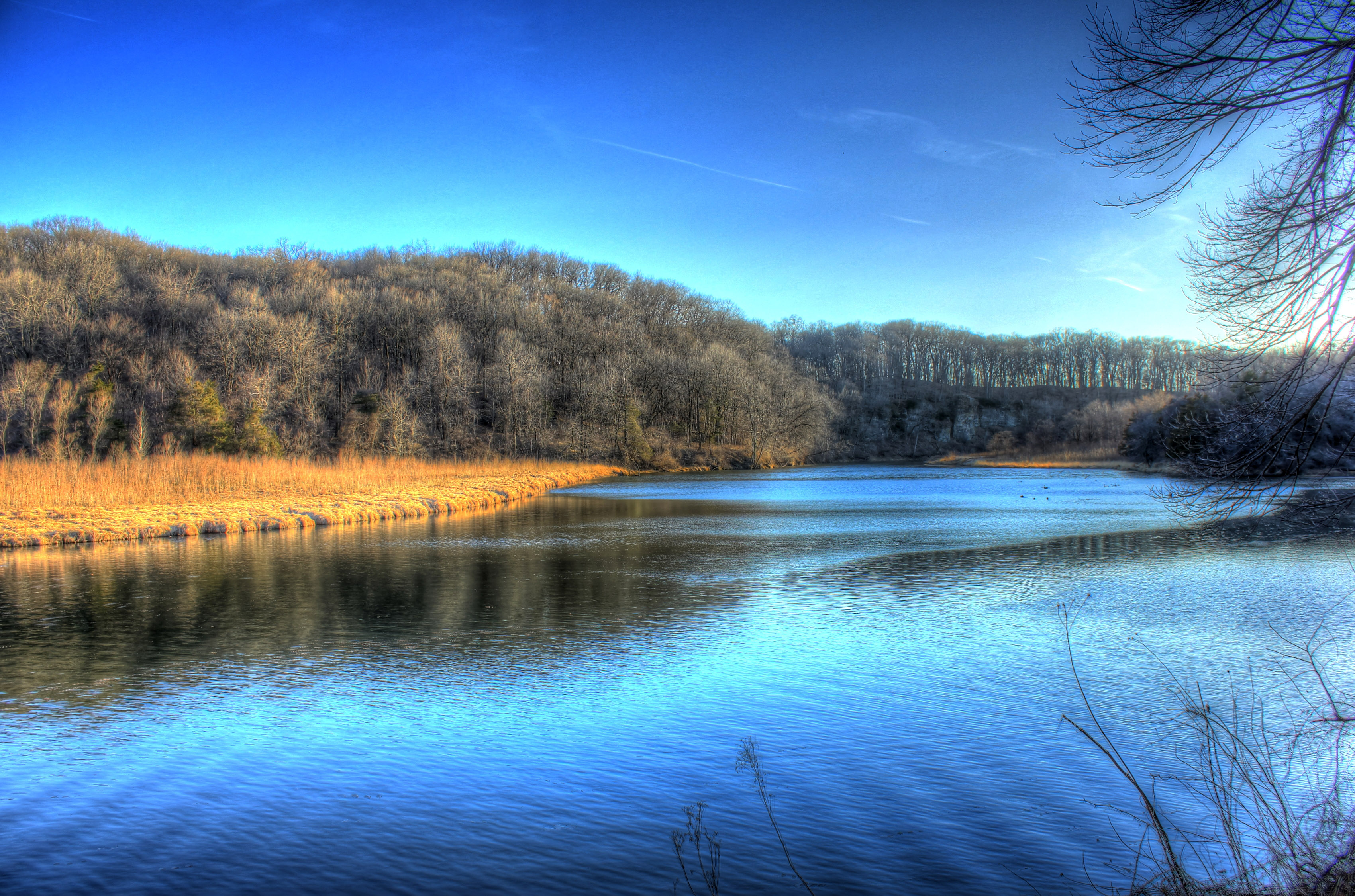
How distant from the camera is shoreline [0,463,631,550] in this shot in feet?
52.4

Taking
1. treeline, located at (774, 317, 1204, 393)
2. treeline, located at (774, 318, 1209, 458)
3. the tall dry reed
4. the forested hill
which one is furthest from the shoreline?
treeline, located at (774, 317, 1204, 393)

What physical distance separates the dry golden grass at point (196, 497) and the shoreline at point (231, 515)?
0.03m

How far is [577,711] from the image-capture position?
629 cm

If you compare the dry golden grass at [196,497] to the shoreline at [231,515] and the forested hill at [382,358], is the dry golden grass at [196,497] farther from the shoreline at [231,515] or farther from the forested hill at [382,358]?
the forested hill at [382,358]

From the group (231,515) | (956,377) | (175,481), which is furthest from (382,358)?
(956,377)

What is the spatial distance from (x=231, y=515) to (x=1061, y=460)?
59.4 m

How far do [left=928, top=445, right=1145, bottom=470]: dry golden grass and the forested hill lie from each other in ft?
44.3

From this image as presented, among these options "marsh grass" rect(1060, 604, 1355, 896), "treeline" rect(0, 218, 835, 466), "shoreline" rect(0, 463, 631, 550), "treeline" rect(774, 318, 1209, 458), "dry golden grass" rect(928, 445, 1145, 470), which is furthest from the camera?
"treeline" rect(774, 318, 1209, 458)

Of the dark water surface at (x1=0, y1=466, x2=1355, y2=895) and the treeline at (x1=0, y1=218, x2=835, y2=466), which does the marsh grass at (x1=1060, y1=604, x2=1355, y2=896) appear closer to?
the dark water surface at (x1=0, y1=466, x2=1355, y2=895)

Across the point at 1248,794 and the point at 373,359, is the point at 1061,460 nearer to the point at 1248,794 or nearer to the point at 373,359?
the point at 373,359

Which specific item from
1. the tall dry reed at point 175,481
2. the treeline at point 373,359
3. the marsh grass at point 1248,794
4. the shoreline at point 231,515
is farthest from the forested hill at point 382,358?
the marsh grass at point 1248,794

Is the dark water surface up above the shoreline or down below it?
below

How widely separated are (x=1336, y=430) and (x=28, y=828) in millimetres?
10823

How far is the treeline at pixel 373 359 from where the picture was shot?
144 feet
